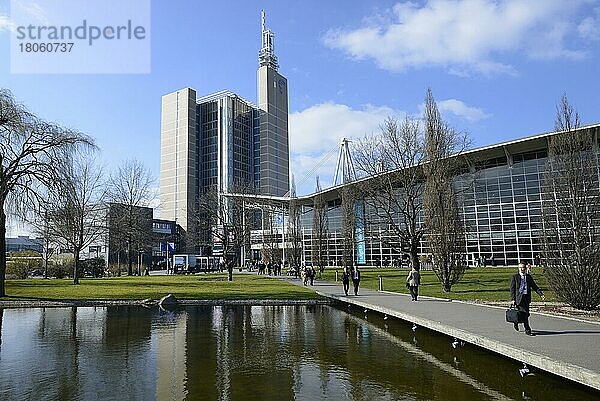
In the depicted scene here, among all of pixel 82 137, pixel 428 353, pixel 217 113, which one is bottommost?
pixel 428 353

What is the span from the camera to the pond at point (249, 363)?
8.24 m

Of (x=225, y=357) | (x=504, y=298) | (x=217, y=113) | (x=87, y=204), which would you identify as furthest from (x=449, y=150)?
(x=217, y=113)

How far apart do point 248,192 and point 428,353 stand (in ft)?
161

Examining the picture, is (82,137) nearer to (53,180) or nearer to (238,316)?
(53,180)

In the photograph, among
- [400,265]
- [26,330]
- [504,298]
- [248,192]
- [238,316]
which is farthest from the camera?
[400,265]

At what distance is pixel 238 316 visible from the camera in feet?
61.7

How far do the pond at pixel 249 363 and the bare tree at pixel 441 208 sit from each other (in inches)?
445

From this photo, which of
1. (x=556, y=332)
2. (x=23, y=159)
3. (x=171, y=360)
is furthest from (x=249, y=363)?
(x=23, y=159)

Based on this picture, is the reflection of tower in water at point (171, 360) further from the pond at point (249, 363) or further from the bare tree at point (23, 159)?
the bare tree at point (23, 159)

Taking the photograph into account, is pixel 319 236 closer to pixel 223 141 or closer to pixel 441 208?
pixel 441 208

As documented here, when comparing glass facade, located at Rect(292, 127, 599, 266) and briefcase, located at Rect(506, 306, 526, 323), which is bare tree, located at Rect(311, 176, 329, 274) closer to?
glass facade, located at Rect(292, 127, 599, 266)

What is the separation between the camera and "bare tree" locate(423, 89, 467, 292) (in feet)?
89.1

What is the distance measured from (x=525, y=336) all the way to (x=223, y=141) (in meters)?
117

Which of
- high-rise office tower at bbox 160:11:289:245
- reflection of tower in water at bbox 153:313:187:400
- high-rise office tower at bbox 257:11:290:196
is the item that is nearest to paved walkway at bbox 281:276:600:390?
reflection of tower in water at bbox 153:313:187:400
